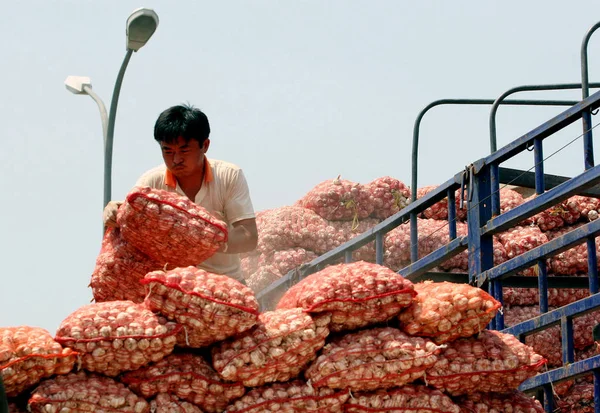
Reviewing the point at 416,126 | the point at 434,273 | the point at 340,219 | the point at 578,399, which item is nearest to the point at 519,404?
the point at 578,399

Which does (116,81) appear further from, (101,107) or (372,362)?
(372,362)

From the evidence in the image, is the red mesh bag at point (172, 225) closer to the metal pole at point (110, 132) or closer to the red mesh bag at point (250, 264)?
the red mesh bag at point (250, 264)

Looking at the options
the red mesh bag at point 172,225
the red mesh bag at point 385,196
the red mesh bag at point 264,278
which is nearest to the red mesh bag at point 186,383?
the red mesh bag at point 172,225

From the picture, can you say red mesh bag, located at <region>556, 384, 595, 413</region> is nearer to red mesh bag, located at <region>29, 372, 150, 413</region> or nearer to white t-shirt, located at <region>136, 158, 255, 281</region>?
white t-shirt, located at <region>136, 158, 255, 281</region>

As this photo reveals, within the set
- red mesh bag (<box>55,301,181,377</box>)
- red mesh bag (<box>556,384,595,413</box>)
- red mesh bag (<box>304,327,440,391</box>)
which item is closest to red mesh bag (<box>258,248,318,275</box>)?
red mesh bag (<box>556,384,595,413</box>)

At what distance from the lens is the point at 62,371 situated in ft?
15.8

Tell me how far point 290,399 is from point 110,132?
27.2 ft

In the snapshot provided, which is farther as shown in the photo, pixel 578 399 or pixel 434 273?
pixel 434 273

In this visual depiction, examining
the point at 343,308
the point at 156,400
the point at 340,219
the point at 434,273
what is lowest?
the point at 156,400

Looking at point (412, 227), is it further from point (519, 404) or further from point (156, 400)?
point (156, 400)

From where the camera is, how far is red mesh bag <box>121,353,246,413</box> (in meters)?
4.95

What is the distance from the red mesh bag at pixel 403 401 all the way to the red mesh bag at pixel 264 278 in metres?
5.36

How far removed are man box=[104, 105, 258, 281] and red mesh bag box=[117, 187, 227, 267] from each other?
2.04 ft

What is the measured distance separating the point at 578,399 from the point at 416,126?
300cm
